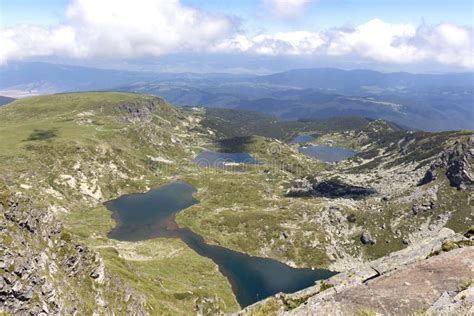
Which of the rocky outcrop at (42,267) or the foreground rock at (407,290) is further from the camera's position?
the rocky outcrop at (42,267)

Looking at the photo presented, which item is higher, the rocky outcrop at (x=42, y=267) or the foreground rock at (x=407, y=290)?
the foreground rock at (x=407, y=290)

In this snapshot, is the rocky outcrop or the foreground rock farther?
the rocky outcrop

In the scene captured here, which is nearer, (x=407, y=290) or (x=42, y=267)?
(x=407, y=290)

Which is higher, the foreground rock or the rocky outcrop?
the foreground rock

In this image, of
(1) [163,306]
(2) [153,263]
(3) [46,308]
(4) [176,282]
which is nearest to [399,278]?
(3) [46,308]
